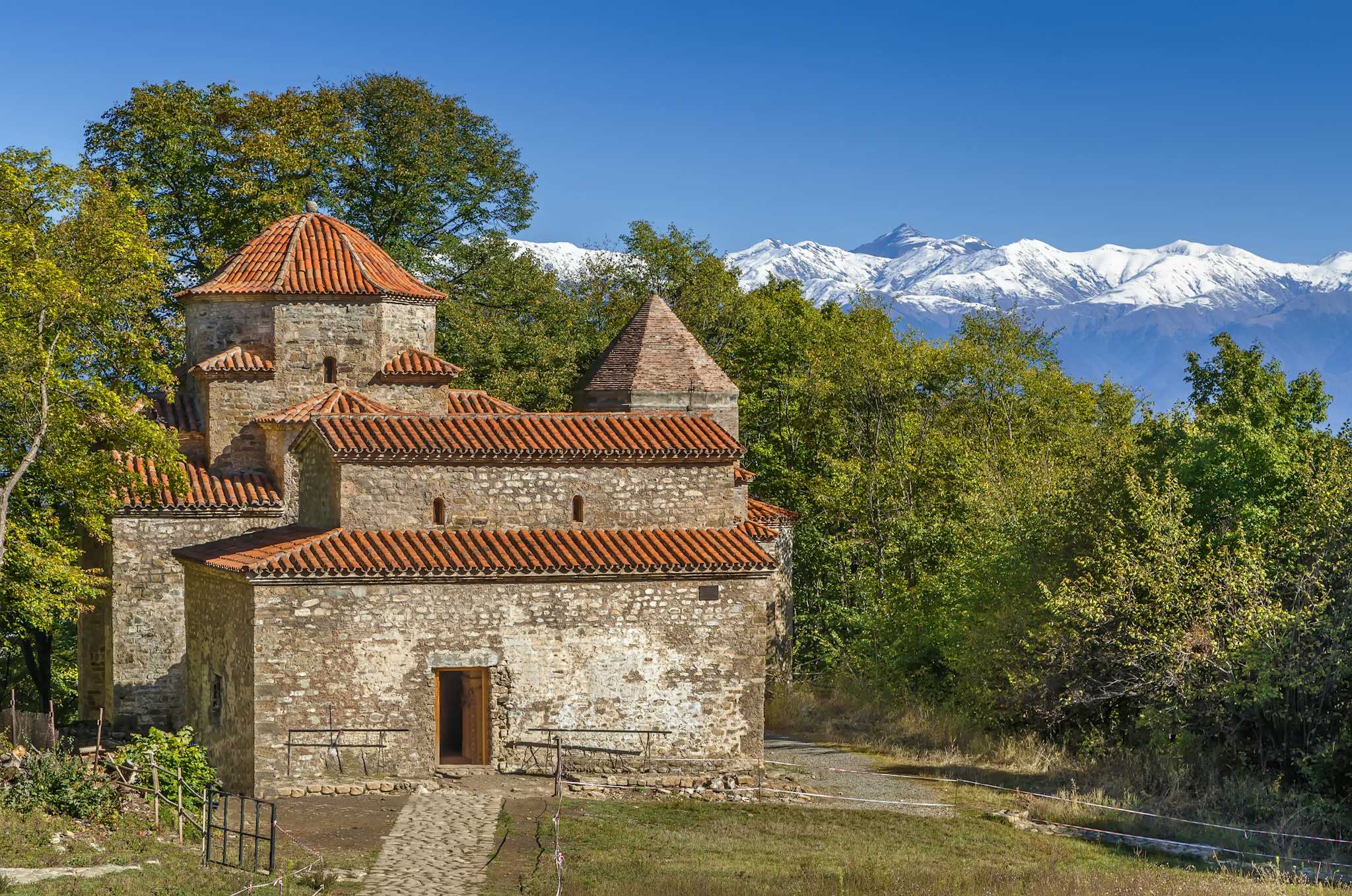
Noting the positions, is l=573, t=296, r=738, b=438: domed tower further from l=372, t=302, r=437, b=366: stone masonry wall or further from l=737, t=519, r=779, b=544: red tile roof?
l=372, t=302, r=437, b=366: stone masonry wall

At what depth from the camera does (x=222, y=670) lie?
19906mm

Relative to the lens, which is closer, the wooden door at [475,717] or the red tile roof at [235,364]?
the wooden door at [475,717]

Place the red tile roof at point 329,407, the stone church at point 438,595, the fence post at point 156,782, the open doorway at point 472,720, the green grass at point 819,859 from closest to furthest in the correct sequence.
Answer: the green grass at point 819,859, the fence post at point 156,782, the stone church at point 438,595, the open doorway at point 472,720, the red tile roof at point 329,407

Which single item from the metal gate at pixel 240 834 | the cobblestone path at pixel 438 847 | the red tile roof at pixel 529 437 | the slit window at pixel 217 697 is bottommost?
the cobblestone path at pixel 438 847

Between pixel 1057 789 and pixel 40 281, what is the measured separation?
16.7 meters

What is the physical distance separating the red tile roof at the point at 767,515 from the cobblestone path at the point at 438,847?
10363 millimetres

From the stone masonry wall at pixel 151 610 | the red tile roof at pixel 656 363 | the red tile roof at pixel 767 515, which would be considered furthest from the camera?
the red tile roof at pixel 767 515

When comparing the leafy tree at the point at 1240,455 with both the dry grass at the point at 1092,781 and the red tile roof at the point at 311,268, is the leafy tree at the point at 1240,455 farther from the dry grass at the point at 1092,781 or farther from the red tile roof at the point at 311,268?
the red tile roof at the point at 311,268

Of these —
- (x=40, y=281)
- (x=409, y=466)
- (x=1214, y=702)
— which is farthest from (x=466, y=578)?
(x=1214, y=702)

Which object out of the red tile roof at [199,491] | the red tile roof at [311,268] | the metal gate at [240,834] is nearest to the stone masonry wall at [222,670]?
the metal gate at [240,834]

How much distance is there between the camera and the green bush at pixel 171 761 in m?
16.6

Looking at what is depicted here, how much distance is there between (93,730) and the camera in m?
Result: 23.4

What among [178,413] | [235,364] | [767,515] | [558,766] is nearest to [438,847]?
[558,766]

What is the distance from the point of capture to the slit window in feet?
65.3
